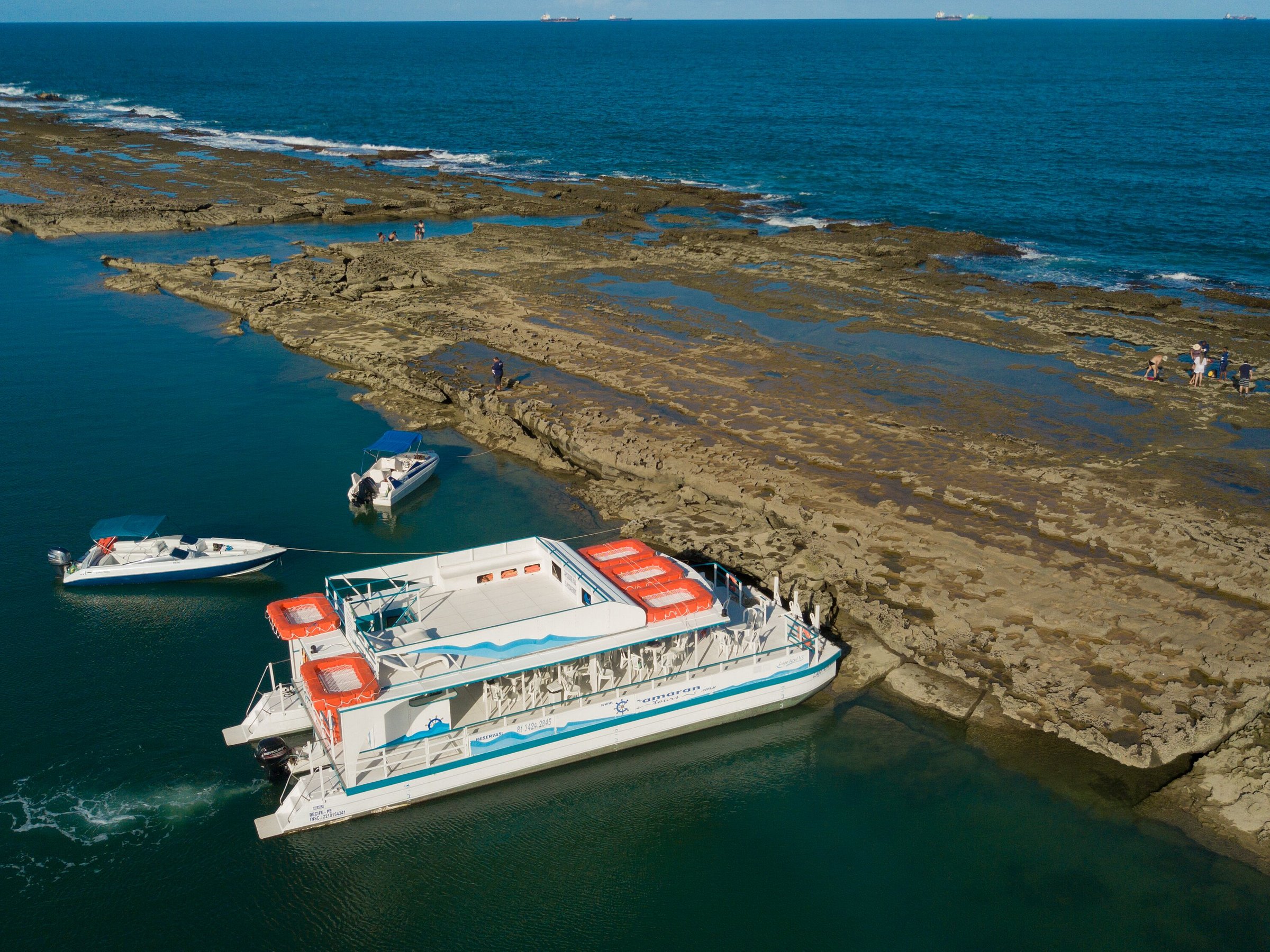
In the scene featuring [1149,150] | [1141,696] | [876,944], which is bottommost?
[876,944]

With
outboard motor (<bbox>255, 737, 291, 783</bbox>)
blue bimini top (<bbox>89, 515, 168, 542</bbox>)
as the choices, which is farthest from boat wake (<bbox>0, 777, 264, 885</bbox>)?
blue bimini top (<bbox>89, 515, 168, 542</bbox>)

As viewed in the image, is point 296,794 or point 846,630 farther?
point 846,630

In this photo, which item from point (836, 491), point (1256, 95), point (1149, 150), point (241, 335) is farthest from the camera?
point (1256, 95)

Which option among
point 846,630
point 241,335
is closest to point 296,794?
point 846,630

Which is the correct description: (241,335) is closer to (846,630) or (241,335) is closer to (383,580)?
(383,580)

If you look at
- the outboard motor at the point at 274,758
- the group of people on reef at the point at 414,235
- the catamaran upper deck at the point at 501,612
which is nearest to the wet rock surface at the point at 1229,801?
the catamaran upper deck at the point at 501,612

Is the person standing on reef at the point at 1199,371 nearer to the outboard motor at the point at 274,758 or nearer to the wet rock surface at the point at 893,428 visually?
the wet rock surface at the point at 893,428
